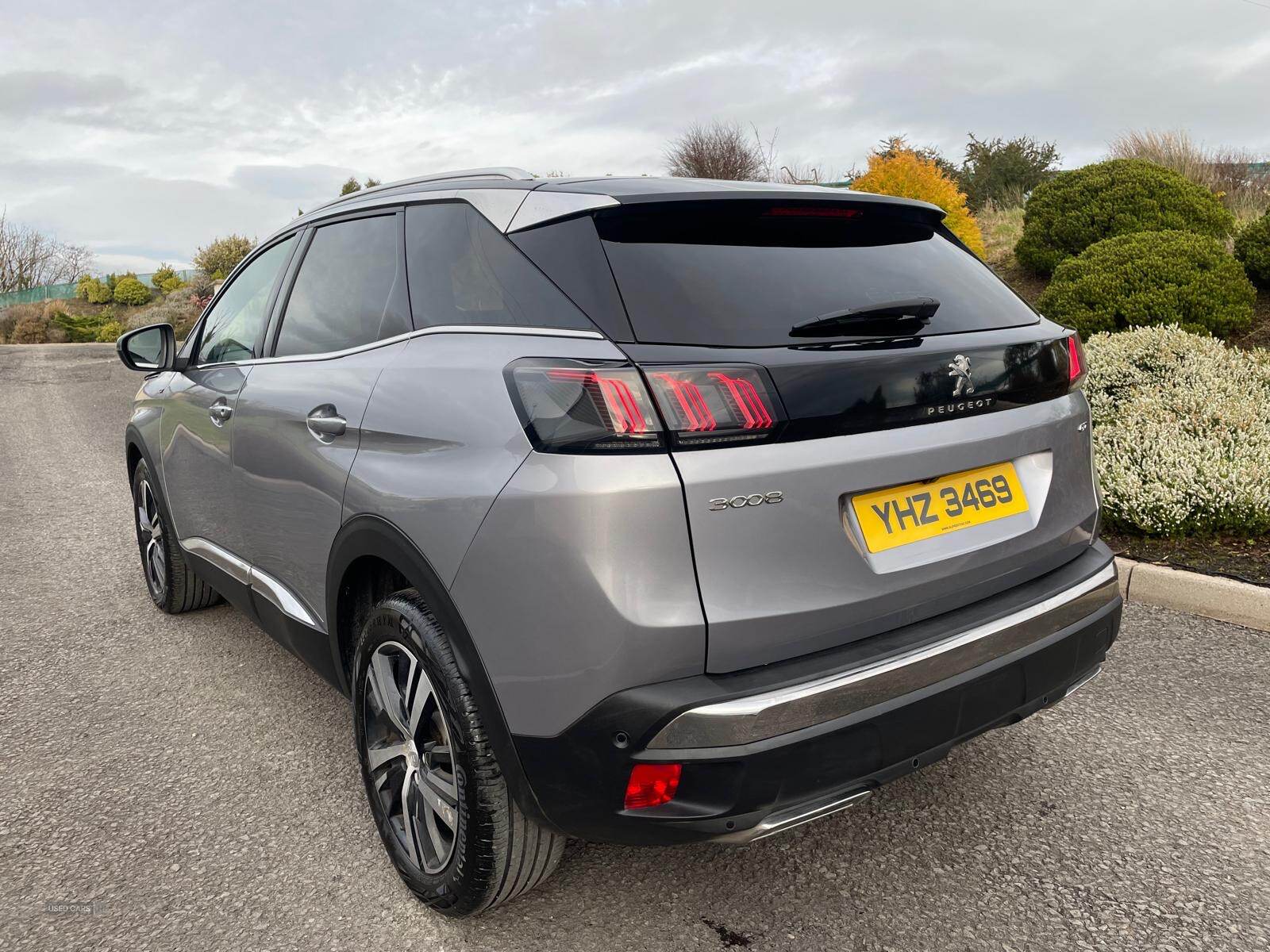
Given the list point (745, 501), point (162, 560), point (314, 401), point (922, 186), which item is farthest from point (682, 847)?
point (922, 186)

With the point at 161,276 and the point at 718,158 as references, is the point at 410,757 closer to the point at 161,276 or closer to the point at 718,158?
the point at 718,158

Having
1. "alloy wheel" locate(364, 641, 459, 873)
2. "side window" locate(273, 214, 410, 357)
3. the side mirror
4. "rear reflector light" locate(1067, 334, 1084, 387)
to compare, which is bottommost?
"alloy wheel" locate(364, 641, 459, 873)

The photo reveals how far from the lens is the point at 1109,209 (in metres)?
10.2

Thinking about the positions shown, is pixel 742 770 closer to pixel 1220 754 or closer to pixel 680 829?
pixel 680 829

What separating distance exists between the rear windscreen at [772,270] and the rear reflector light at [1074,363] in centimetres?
12

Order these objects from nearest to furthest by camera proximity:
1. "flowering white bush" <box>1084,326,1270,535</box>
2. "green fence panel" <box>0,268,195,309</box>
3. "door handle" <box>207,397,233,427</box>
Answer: "door handle" <box>207,397,233,427</box>, "flowering white bush" <box>1084,326,1270,535</box>, "green fence panel" <box>0,268,195,309</box>

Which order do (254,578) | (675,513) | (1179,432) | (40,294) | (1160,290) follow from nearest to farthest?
(675,513) → (254,578) → (1179,432) → (1160,290) → (40,294)

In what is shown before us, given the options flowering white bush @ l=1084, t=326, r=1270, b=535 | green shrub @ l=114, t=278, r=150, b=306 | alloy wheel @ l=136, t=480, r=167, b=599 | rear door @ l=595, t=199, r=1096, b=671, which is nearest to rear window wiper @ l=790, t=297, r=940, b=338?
rear door @ l=595, t=199, r=1096, b=671

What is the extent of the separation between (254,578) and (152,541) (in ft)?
5.77

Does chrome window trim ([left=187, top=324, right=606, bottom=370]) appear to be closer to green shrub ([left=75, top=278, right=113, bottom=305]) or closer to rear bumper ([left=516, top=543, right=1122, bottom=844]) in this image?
rear bumper ([left=516, top=543, right=1122, bottom=844])

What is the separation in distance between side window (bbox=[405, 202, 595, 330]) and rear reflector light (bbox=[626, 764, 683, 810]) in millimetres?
879

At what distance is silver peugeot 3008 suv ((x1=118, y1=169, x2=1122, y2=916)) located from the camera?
181 cm

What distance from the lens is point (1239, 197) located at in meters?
13.2

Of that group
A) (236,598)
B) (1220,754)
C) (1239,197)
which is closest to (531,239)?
(236,598)
